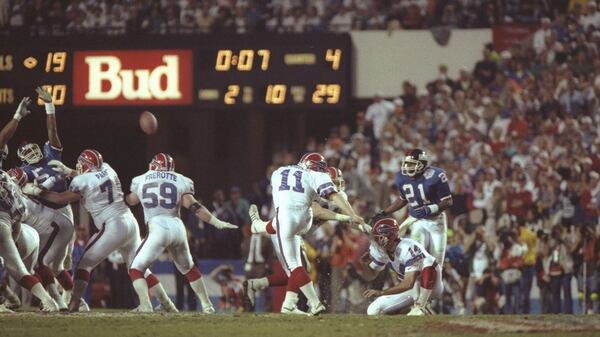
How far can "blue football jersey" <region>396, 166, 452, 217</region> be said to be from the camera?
16.7 meters

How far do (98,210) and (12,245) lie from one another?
1044 mm

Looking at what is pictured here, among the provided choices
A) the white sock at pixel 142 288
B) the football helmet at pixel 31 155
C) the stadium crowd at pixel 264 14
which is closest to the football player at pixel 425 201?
the white sock at pixel 142 288

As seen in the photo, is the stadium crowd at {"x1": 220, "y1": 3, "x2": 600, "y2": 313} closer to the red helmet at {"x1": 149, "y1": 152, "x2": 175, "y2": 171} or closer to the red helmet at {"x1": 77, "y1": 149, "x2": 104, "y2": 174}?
the red helmet at {"x1": 149, "y1": 152, "x2": 175, "y2": 171}

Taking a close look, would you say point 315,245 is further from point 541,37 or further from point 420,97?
point 541,37

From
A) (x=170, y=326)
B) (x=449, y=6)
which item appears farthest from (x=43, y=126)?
(x=170, y=326)

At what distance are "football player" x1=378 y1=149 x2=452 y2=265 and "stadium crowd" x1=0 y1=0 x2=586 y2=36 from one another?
7.83 metres

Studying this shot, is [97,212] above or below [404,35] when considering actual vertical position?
below

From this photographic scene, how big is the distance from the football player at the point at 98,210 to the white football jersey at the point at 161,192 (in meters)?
0.41

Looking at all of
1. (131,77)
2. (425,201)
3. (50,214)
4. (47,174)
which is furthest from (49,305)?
(131,77)

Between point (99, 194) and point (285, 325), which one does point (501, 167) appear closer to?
point (99, 194)

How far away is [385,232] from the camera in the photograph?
51.3 feet

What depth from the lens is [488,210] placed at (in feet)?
71.9

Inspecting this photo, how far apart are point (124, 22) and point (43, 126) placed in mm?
2555

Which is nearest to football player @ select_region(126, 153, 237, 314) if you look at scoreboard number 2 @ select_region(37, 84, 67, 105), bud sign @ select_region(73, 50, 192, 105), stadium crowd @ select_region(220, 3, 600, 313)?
stadium crowd @ select_region(220, 3, 600, 313)
